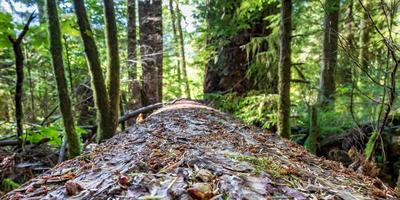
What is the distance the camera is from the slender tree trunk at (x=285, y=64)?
15.7 feet

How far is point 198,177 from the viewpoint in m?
1.77

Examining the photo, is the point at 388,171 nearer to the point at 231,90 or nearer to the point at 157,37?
the point at 231,90

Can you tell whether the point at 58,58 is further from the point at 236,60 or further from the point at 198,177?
the point at 236,60

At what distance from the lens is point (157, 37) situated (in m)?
9.12

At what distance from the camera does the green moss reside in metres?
1.98

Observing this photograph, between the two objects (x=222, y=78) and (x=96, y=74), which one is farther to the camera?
(x=222, y=78)

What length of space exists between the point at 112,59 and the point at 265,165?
4078 millimetres

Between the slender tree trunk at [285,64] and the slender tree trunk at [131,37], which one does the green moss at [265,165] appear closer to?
the slender tree trunk at [285,64]

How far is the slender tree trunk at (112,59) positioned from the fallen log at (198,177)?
2.65 m

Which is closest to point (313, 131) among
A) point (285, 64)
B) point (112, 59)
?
point (285, 64)

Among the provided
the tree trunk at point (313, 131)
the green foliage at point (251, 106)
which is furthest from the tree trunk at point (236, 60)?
the tree trunk at point (313, 131)

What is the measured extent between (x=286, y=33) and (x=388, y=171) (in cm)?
330

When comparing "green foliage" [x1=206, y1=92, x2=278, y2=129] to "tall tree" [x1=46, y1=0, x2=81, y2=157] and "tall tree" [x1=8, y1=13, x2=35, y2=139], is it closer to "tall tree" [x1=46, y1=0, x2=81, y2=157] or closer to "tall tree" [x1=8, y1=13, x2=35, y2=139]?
"tall tree" [x1=46, y1=0, x2=81, y2=157]

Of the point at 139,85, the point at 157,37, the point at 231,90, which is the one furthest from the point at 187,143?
the point at 157,37
